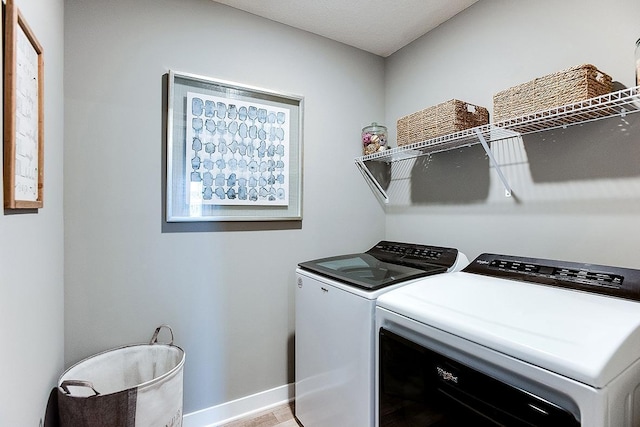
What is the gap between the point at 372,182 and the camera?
2.36m

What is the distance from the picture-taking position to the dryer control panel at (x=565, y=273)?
1070 mm

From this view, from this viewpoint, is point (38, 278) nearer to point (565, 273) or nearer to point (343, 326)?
point (343, 326)

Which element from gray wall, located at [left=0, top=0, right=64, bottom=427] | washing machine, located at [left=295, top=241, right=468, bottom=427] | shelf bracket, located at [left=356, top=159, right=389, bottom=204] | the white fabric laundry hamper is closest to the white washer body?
washing machine, located at [left=295, top=241, right=468, bottom=427]

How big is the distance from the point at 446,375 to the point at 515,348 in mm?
250

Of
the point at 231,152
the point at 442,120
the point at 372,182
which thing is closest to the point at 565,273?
the point at 442,120

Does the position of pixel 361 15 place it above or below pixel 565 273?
above

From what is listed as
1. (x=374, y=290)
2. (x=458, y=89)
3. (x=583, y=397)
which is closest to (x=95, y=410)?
(x=374, y=290)

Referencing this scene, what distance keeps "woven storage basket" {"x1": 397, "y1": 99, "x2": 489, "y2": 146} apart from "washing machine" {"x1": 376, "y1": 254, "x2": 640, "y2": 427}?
0.70 meters

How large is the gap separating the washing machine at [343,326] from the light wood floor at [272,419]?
87mm

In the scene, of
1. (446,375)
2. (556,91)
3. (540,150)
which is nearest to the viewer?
(446,375)

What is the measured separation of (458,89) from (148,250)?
190 centimetres

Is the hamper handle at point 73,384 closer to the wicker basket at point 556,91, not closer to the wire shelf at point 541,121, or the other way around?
the wire shelf at point 541,121

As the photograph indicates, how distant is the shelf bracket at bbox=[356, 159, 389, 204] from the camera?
7.54 ft

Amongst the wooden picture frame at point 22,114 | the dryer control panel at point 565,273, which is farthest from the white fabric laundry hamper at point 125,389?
the dryer control panel at point 565,273
